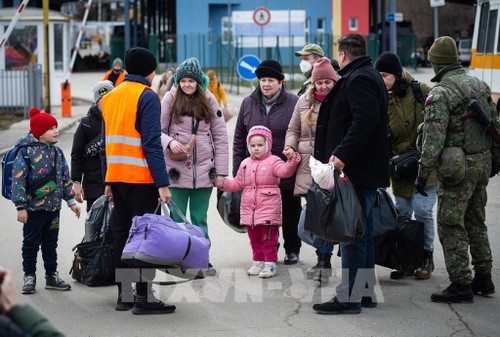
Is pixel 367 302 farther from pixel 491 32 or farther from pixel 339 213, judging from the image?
pixel 491 32

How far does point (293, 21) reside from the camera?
41.8m

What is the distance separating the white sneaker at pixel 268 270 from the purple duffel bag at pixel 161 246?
1520 millimetres

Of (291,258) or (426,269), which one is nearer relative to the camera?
(426,269)

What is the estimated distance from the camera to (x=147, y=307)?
7277 mm

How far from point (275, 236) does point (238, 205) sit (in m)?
0.42

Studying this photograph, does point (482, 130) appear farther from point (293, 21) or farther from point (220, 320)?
point (293, 21)

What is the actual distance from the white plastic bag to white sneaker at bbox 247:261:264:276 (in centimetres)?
174

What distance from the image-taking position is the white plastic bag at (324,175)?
22.8 feet

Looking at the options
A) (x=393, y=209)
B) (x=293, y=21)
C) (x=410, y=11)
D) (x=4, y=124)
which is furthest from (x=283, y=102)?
(x=410, y=11)

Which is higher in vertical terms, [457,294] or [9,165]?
[9,165]

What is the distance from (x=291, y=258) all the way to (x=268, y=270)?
638mm

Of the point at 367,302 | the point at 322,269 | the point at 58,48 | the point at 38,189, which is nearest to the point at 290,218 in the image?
the point at 322,269

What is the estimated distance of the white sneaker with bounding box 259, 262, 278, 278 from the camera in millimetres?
8406

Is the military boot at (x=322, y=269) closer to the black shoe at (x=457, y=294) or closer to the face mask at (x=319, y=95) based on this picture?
the black shoe at (x=457, y=294)
